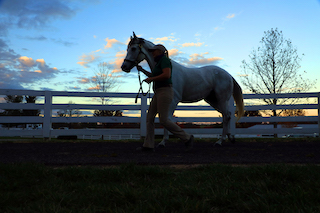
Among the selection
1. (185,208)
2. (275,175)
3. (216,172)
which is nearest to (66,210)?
(185,208)

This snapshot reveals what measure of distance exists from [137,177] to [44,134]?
673 cm

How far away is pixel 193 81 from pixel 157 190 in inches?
156

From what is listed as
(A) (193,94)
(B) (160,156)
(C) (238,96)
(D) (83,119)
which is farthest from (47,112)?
(C) (238,96)

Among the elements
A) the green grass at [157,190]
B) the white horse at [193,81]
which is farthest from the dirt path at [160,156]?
the white horse at [193,81]

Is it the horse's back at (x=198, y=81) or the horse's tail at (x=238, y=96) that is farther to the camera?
the horse's tail at (x=238, y=96)

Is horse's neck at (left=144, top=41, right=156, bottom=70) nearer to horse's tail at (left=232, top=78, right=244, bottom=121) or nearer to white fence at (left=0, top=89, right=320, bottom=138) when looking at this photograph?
horse's tail at (left=232, top=78, right=244, bottom=121)

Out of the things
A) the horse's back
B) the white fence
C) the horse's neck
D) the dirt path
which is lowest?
the dirt path

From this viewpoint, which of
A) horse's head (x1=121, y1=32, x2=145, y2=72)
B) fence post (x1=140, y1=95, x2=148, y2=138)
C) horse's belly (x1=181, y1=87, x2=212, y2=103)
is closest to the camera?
horse's head (x1=121, y1=32, x2=145, y2=72)

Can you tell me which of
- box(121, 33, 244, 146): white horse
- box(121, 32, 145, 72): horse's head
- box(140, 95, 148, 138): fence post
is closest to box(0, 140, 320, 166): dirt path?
box(121, 33, 244, 146): white horse

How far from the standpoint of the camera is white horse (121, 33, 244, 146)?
5047 millimetres

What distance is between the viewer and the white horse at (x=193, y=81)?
16.6 feet

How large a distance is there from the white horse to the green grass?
256cm

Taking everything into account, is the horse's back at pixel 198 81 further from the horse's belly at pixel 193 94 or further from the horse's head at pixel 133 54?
the horse's head at pixel 133 54

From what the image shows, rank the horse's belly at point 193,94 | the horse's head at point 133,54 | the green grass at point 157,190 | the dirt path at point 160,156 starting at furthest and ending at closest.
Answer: the horse's belly at point 193,94 → the horse's head at point 133,54 → the dirt path at point 160,156 → the green grass at point 157,190
